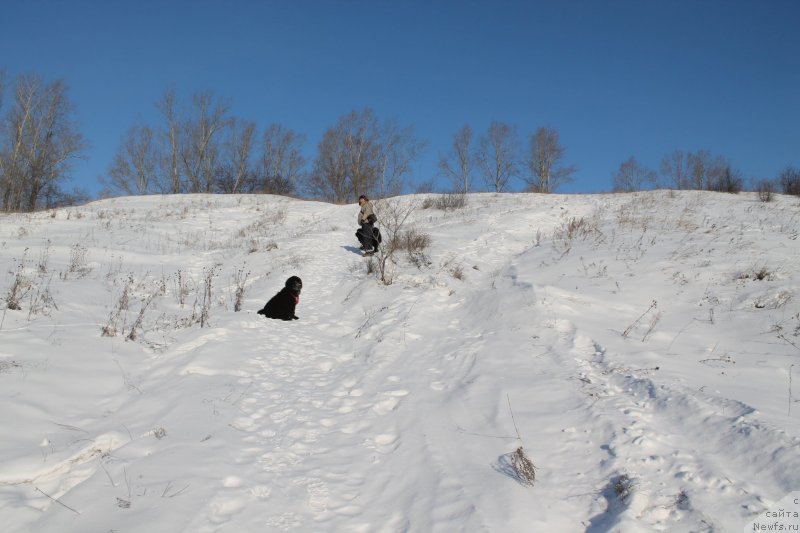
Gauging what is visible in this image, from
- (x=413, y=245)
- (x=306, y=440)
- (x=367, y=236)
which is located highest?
(x=367, y=236)

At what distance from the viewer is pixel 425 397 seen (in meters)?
4.03

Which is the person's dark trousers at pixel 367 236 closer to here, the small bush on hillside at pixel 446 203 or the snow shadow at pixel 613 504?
the small bush on hillside at pixel 446 203

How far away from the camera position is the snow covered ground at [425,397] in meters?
2.37

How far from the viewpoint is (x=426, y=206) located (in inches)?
766

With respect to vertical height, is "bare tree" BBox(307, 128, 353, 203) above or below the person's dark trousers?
above

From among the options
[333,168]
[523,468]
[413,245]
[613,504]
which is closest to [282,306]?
[413,245]

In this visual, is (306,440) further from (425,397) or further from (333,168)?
(333,168)

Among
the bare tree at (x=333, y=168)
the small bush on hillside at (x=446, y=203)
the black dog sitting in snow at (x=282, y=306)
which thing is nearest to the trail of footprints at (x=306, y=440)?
the black dog sitting in snow at (x=282, y=306)

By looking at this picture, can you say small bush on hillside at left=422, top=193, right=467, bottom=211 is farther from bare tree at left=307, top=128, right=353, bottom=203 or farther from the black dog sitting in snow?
bare tree at left=307, top=128, right=353, bottom=203

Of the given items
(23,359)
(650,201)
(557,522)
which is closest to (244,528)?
(557,522)

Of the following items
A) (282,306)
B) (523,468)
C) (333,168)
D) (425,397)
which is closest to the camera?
(523,468)

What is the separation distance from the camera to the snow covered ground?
2367mm

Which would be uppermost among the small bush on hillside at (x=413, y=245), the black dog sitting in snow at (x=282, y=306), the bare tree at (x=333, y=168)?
the bare tree at (x=333, y=168)

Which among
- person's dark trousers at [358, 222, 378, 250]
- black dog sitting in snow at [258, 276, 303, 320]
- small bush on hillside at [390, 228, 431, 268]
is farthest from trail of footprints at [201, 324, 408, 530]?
person's dark trousers at [358, 222, 378, 250]
